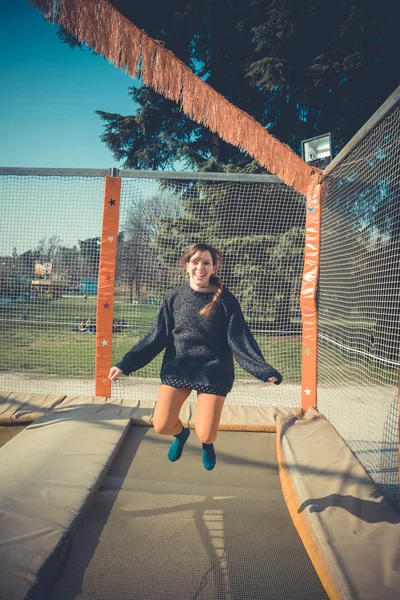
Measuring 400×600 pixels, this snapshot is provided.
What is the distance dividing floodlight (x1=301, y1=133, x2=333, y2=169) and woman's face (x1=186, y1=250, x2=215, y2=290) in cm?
219

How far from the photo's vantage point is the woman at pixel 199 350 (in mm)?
2303

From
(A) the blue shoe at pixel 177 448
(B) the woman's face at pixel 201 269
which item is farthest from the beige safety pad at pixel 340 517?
(B) the woman's face at pixel 201 269

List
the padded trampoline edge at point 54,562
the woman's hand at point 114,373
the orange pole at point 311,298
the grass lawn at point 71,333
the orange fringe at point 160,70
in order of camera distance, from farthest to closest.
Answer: the grass lawn at point 71,333, the orange pole at point 311,298, the orange fringe at point 160,70, the woman's hand at point 114,373, the padded trampoline edge at point 54,562

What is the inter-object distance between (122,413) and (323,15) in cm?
924

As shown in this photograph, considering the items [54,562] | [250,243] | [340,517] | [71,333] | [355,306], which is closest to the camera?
[54,562]

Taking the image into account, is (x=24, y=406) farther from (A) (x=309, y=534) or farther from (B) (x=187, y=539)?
A: (A) (x=309, y=534)

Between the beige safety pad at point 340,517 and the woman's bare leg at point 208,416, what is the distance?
706 mm

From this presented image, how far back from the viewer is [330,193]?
160 inches

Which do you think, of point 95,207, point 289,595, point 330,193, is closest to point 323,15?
point 330,193

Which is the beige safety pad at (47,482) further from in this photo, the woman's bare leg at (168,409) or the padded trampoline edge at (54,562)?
the woman's bare leg at (168,409)

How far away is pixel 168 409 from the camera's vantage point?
233 cm

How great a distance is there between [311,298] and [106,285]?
214 cm

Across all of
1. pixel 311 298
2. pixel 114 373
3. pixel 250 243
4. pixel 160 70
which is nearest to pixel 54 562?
pixel 114 373

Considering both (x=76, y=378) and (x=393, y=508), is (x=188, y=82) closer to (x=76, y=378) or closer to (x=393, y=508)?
(x=393, y=508)
